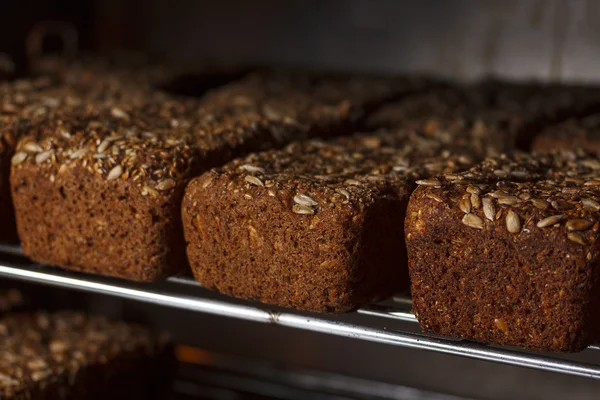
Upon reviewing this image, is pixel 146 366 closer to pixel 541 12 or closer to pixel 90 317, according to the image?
pixel 90 317

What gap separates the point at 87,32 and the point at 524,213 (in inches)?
88.0

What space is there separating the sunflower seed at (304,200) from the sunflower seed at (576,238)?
0.38m

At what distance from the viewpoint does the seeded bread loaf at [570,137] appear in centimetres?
178

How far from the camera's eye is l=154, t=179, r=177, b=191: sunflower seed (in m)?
1.41

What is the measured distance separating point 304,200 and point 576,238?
403mm

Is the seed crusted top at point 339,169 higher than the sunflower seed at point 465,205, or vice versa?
the seed crusted top at point 339,169

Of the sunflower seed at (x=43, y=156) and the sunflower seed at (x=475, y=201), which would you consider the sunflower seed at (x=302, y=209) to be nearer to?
the sunflower seed at (x=475, y=201)

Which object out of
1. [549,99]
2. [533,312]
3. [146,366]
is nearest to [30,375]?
[146,366]

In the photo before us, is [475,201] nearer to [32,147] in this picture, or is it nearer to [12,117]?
[32,147]

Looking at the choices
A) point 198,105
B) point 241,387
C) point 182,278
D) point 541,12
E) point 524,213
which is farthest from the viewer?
point 541,12

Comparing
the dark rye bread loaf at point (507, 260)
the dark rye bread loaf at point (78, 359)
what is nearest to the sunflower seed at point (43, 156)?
the dark rye bread loaf at point (78, 359)

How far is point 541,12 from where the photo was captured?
102 inches

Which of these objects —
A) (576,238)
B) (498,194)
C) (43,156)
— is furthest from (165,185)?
(576,238)

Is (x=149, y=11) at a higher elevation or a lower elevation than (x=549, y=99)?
higher
